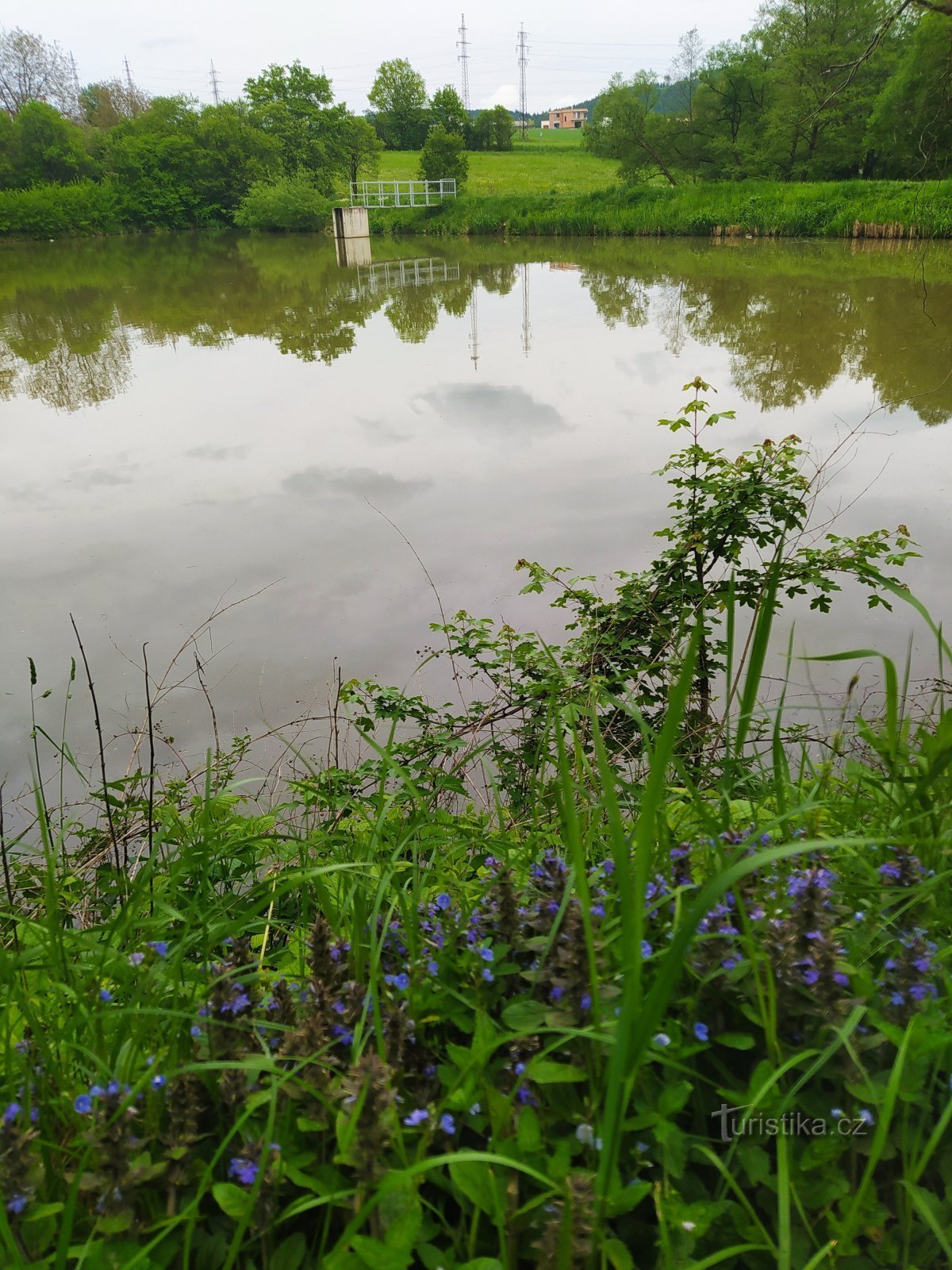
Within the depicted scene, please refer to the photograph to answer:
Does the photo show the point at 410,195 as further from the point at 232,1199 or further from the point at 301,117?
the point at 232,1199

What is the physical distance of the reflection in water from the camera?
922cm

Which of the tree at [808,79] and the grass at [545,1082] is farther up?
the tree at [808,79]

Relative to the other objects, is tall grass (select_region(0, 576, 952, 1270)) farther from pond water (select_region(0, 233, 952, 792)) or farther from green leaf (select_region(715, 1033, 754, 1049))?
pond water (select_region(0, 233, 952, 792))

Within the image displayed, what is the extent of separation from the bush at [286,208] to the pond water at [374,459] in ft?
79.7

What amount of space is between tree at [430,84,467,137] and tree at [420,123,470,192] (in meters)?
7.97

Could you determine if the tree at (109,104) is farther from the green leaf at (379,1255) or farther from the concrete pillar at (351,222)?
the green leaf at (379,1255)

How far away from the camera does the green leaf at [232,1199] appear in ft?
2.39

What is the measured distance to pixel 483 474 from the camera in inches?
259

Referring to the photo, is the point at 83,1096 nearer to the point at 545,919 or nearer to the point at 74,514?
the point at 545,919

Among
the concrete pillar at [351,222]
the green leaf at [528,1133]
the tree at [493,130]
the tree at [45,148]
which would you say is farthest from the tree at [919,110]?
the tree at [45,148]

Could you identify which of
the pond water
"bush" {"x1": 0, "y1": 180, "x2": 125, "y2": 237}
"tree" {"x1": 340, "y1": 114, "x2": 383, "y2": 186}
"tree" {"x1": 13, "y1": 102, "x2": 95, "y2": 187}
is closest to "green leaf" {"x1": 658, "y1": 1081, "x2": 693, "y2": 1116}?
the pond water

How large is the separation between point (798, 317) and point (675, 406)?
15.7 ft

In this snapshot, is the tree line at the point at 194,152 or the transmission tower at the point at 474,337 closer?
the transmission tower at the point at 474,337

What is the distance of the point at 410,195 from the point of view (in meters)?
33.9
